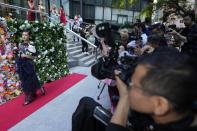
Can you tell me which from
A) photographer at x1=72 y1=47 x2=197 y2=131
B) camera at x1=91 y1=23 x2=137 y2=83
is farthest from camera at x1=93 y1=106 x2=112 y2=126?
photographer at x1=72 y1=47 x2=197 y2=131

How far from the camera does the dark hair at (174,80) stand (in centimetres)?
89

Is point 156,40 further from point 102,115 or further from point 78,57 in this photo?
point 78,57

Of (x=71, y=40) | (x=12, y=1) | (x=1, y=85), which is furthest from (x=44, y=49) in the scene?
(x=71, y=40)

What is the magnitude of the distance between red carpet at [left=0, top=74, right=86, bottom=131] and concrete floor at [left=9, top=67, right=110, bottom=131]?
14 centimetres

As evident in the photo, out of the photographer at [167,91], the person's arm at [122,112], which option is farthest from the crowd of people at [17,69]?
the photographer at [167,91]

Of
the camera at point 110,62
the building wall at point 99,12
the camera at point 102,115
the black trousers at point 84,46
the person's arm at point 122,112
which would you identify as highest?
A: the building wall at point 99,12

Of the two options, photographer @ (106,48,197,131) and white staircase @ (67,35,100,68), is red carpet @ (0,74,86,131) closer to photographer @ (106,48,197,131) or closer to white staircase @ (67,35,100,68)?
white staircase @ (67,35,100,68)

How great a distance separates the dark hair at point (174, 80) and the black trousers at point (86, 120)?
780mm

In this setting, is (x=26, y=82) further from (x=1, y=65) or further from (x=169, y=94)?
(x=169, y=94)

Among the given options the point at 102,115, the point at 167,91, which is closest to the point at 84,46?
the point at 102,115

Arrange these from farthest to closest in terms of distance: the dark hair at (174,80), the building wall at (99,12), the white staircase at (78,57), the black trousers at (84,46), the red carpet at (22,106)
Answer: the building wall at (99,12) → the black trousers at (84,46) → the white staircase at (78,57) → the red carpet at (22,106) → the dark hair at (174,80)

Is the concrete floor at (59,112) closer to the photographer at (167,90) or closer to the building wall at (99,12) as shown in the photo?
the photographer at (167,90)

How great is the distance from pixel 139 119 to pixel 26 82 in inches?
132

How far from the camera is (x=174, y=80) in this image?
0.88m
